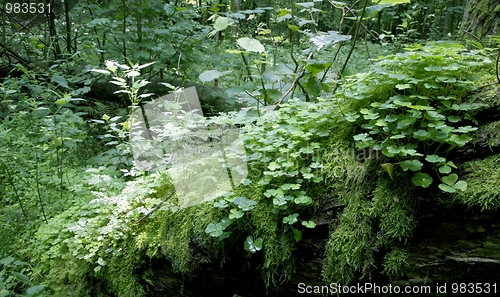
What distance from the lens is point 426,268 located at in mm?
1621

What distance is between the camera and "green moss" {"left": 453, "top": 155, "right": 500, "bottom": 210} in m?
1.52

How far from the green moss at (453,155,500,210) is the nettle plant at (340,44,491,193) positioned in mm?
75

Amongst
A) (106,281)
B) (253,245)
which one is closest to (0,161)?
(106,281)

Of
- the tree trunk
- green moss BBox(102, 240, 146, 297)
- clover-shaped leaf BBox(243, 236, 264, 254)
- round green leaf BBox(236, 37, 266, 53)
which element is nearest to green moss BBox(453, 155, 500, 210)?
clover-shaped leaf BBox(243, 236, 264, 254)

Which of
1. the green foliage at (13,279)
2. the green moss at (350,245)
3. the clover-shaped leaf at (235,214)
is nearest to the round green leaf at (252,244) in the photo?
the clover-shaped leaf at (235,214)

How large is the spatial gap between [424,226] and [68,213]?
2.96 metres

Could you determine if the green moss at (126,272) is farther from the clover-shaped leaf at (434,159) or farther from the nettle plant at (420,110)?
the clover-shaped leaf at (434,159)

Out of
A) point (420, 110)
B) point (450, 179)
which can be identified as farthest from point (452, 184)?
point (420, 110)

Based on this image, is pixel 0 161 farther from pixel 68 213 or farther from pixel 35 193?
pixel 68 213

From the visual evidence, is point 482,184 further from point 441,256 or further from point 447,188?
point 441,256

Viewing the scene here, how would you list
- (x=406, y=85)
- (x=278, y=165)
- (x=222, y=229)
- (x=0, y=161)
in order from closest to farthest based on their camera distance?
(x=406, y=85) < (x=222, y=229) < (x=278, y=165) < (x=0, y=161)

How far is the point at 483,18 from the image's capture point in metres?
2.65

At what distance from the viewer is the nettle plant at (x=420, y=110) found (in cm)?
164

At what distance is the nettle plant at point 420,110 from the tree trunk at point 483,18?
85 cm
